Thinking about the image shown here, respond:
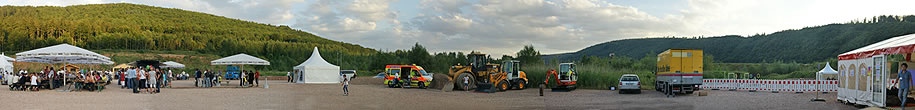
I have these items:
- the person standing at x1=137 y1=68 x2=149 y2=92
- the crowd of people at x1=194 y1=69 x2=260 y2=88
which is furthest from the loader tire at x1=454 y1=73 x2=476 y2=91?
the person standing at x1=137 y1=68 x2=149 y2=92

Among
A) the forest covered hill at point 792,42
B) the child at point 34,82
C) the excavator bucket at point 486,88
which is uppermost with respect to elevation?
the forest covered hill at point 792,42

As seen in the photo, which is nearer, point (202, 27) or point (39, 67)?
point (39, 67)

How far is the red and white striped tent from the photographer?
41.3 ft

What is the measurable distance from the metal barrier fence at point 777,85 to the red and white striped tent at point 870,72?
9.46 m

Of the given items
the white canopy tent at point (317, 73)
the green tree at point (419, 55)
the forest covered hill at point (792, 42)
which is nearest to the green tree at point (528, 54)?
the green tree at point (419, 55)

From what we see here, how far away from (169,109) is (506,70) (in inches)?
541

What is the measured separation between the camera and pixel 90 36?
10362cm

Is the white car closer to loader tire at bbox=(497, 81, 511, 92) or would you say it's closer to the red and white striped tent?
loader tire at bbox=(497, 81, 511, 92)

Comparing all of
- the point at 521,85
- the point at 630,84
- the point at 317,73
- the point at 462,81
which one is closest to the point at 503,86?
the point at 462,81

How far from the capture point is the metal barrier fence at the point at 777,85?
24391mm

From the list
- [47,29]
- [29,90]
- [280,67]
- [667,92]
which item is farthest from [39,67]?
[667,92]

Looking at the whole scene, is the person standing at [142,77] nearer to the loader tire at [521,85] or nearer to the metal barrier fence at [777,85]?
the loader tire at [521,85]

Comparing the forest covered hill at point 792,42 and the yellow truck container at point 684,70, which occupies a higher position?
the forest covered hill at point 792,42

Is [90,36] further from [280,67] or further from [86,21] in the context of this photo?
[280,67]
